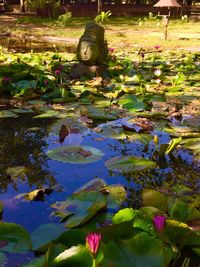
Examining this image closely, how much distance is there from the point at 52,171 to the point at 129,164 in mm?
557

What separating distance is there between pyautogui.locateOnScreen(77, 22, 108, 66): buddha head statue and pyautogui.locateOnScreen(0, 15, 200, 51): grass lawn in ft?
18.5

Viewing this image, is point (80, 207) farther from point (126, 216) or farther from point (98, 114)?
point (98, 114)

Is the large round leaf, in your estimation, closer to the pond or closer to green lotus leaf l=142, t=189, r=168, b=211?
the pond

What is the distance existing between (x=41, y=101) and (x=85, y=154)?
189 centimetres

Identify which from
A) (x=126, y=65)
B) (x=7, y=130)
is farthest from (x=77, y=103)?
(x=126, y=65)

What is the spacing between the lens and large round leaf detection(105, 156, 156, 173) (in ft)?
8.95

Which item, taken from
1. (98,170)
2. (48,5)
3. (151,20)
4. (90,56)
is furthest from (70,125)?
(48,5)

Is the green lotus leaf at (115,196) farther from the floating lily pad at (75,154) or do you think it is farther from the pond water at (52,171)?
the floating lily pad at (75,154)

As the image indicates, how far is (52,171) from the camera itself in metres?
2.73

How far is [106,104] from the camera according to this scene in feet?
14.8

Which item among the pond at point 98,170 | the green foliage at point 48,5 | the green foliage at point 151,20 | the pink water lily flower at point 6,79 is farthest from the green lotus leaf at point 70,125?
the green foliage at point 48,5

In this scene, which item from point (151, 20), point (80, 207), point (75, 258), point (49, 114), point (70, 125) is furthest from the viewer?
point (151, 20)

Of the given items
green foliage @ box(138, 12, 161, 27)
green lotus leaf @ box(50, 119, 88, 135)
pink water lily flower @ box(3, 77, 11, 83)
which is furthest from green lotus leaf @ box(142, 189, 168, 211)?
green foliage @ box(138, 12, 161, 27)

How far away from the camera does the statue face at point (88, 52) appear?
20.5 feet
